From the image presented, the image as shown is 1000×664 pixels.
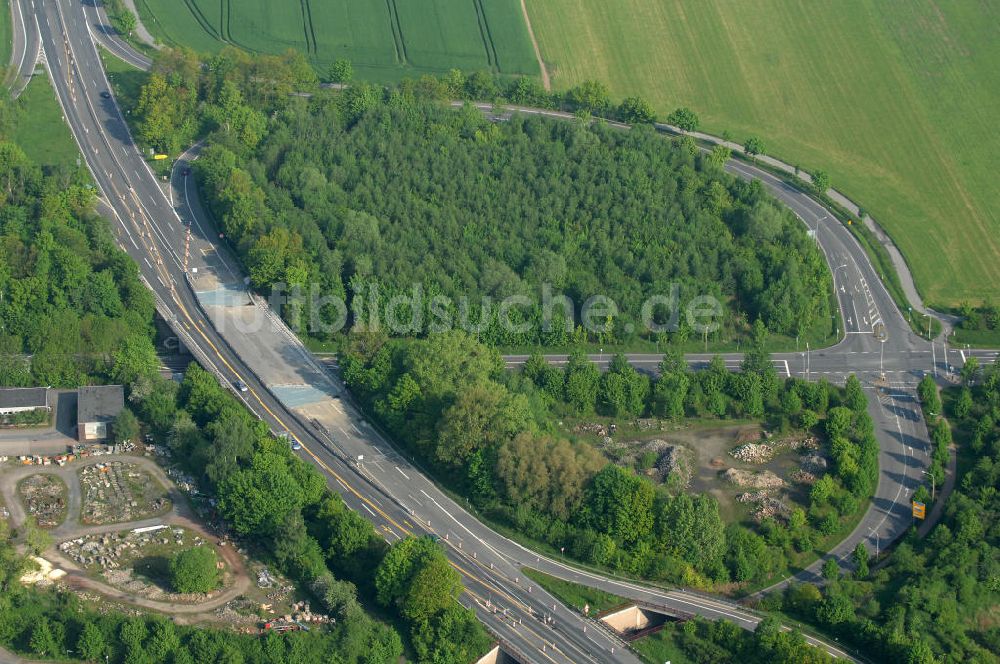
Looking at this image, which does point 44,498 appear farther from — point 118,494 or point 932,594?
point 932,594

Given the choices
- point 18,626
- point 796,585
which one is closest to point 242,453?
point 18,626

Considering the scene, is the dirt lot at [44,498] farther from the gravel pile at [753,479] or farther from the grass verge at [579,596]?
the gravel pile at [753,479]

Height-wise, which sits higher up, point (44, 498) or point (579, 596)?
point (44, 498)

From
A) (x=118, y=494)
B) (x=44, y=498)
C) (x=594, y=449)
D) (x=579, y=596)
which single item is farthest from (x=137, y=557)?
(x=594, y=449)

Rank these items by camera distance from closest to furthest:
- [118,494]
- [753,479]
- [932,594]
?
[932,594]
[118,494]
[753,479]

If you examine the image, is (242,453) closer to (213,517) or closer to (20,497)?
(213,517)

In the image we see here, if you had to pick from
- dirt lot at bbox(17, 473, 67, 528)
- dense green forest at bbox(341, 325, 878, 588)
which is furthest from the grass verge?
dirt lot at bbox(17, 473, 67, 528)

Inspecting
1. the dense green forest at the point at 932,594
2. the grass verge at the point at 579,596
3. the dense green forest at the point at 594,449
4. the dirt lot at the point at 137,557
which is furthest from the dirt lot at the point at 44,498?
the dense green forest at the point at 932,594
